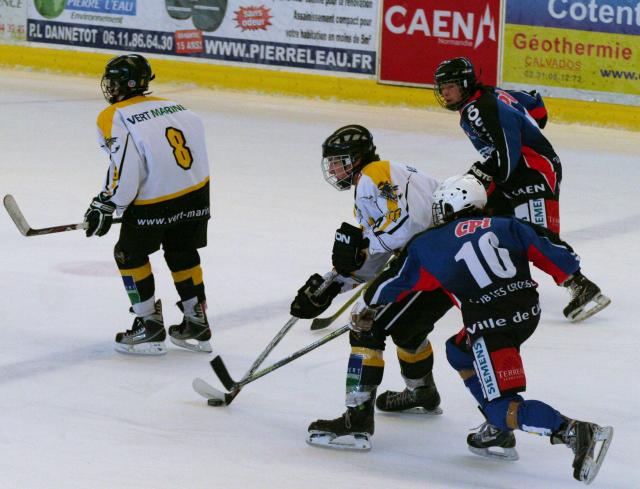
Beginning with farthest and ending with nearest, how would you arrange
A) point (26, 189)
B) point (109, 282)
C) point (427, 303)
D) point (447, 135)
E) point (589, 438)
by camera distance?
point (447, 135), point (26, 189), point (109, 282), point (427, 303), point (589, 438)

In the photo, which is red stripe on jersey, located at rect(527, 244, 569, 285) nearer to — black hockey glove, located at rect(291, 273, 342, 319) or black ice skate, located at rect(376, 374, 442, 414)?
black ice skate, located at rect(376, 374, 442, 414)

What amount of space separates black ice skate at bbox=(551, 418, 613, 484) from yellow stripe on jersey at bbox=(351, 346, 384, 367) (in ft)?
2.10

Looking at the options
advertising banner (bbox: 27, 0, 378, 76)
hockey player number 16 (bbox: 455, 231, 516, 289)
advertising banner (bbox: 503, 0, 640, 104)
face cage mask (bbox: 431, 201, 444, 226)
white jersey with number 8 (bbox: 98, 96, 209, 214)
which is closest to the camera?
hockey player number 16 (bbox: 455, 231, 516, 289)

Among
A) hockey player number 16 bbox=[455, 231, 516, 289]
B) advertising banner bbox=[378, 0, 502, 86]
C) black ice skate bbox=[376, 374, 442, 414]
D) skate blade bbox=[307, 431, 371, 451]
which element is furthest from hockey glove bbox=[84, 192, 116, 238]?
advertising banner bbox=[378, 0, 502, 86]

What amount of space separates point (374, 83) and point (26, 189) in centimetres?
379

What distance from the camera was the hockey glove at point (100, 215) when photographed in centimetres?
446

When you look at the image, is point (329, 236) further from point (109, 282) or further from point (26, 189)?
point (26, 189)

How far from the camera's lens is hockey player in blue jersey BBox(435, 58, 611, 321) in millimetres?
4977

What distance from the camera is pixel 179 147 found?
446cm

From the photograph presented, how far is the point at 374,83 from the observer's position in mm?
10172

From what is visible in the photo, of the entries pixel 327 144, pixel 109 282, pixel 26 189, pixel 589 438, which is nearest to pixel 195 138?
pixel 327 144

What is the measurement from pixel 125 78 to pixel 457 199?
1553mm

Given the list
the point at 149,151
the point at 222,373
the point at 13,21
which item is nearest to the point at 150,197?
the point at 149,151

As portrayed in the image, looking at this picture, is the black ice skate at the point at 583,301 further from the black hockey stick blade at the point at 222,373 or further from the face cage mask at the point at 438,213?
the face cage mask at the point at 438,213
